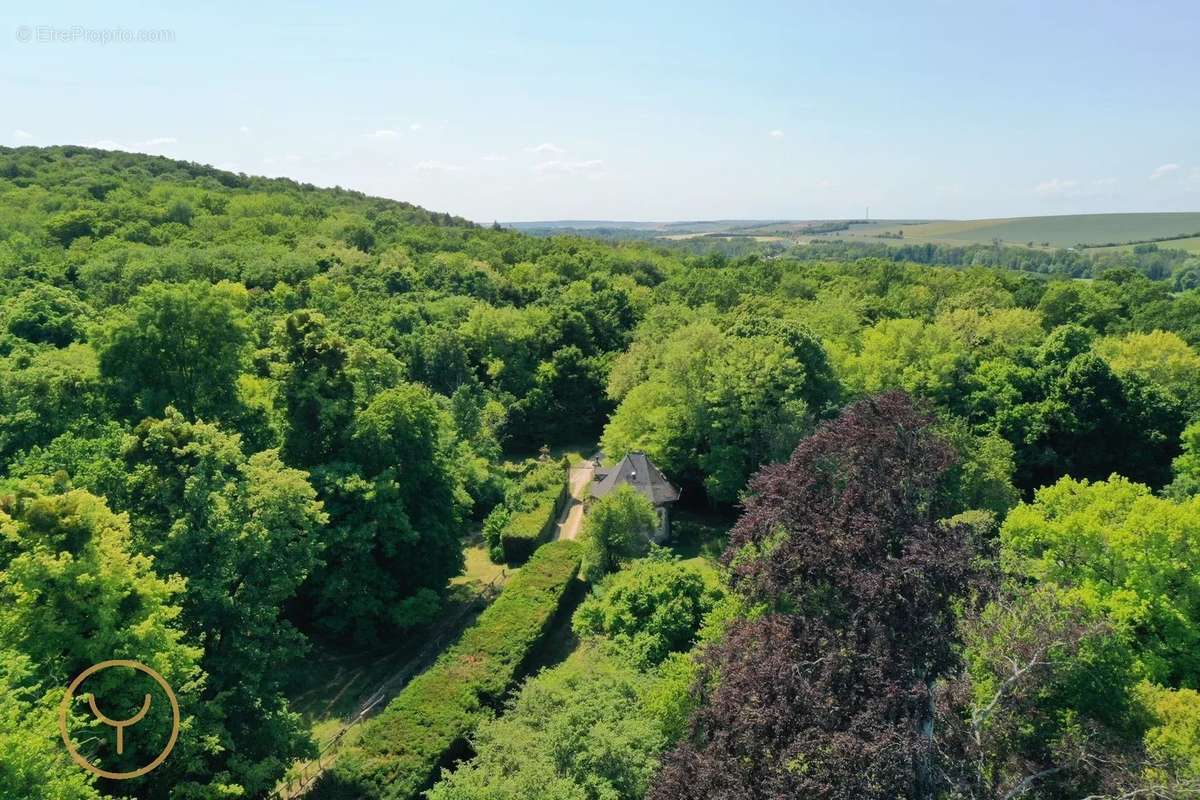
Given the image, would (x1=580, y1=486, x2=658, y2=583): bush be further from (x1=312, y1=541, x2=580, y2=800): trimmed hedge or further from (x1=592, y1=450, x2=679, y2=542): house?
(x1=592, y1=450, x2=679, y2=542): house

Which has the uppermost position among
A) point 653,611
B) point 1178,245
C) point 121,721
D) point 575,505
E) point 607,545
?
point 1178,245

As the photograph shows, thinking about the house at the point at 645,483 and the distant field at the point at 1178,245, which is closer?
the house at the point at 645,483

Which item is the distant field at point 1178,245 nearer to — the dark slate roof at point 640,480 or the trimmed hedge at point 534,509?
Result: the dark slate roof at point 640,480

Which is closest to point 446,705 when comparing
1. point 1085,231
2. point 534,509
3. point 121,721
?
point 121,721

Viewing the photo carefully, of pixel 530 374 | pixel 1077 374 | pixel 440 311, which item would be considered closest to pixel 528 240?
pixel 440 311

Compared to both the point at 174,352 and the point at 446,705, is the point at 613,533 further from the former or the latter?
the point at 174,352

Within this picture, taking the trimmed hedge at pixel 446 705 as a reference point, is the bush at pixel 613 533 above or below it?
above

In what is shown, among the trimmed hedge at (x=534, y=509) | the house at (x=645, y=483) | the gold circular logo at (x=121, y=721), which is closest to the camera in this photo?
the gold circular logo at (x=121, y=721)

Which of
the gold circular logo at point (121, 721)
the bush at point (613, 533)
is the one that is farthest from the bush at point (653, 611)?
the gold circular logo at point (121, 721)
